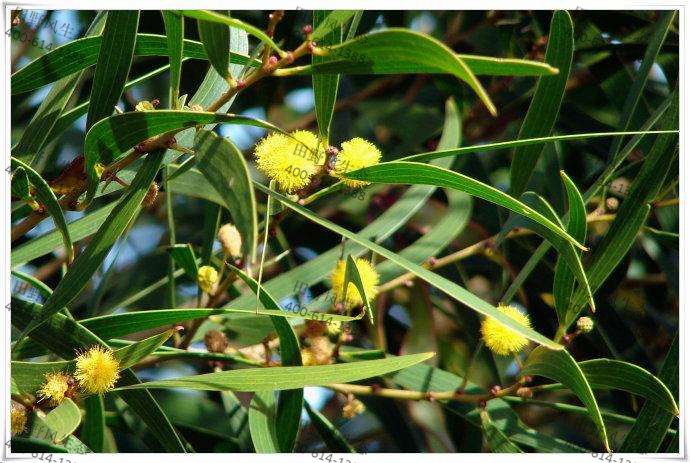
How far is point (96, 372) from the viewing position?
956 millimetres

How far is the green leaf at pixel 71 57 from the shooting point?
40.9 inches

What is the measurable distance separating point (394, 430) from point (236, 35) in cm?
91

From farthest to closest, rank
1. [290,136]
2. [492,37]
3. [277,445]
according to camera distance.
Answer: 1. [492,37]
2. [277,445]
3. [290,136]

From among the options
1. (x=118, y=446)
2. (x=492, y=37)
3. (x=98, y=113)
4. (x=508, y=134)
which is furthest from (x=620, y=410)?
(x=98, y=113)

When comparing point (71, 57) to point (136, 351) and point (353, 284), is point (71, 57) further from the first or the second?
point (353, 284)

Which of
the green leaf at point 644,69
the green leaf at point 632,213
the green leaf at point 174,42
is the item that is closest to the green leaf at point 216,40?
the green leaf at point 174,42

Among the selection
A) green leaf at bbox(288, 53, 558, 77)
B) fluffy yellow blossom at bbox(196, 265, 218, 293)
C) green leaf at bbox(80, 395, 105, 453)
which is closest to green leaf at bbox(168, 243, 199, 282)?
fluffy yellow blossom at bbox(196, 265, 218, 293)

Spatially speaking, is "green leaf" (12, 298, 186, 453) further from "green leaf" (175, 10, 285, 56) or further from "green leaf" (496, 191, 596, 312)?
"green leaf" (496, 191, 596, 312)

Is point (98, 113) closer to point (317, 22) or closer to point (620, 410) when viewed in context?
point (317, 22)

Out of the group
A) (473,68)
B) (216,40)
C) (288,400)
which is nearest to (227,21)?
(216,40)

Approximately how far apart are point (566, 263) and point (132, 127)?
656 millimetres

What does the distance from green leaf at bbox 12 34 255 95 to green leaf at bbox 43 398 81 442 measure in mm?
455

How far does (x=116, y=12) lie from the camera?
36.3 inches

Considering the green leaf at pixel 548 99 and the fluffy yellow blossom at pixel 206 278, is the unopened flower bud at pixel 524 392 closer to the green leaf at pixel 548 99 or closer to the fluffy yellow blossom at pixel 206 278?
the green leaf at pixel 548 99
